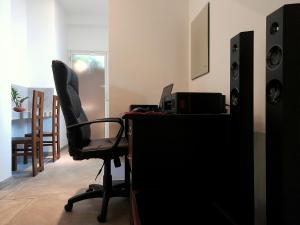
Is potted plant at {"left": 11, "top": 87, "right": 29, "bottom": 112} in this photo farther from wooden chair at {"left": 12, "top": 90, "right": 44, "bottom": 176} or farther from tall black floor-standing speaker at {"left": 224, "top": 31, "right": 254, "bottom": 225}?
tall black floor-standing speaker at {"left": 224, "top": 31, "right": 254, "bottom": 225}

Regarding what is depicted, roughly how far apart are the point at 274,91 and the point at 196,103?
671mm

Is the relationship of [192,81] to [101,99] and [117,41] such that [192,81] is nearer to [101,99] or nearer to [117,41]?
[117,41]

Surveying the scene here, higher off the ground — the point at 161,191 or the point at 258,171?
the point at 258,171

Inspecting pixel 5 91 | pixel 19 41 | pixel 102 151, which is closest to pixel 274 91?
pixel 102 151

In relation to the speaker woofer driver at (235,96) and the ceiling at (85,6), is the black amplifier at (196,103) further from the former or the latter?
the ceiling at (85,6)

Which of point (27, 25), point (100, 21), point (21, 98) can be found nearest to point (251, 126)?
point (21, 98)

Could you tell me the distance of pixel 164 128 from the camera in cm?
138

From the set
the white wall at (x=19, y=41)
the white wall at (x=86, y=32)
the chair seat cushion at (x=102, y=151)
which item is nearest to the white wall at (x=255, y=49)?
the chair seat cushion at (x=102, y=151)

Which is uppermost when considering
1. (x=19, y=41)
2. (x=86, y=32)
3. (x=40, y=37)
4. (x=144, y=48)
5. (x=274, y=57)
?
(x=86, y=32)

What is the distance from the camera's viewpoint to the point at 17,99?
4000 millimetres

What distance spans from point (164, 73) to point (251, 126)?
184 cm

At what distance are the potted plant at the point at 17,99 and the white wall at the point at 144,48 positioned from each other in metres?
1.82

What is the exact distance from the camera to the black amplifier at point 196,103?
1470mm

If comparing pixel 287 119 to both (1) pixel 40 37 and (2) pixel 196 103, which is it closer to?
(2) pixel 196 103
